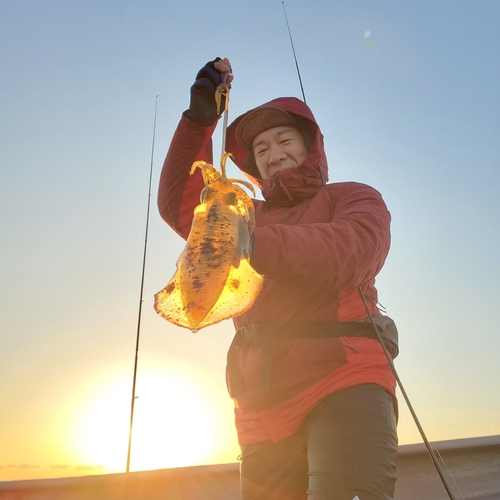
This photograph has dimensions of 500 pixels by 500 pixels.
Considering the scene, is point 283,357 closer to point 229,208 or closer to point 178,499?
point 229,208

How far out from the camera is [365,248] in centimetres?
157

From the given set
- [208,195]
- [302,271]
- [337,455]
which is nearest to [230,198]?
[208,195]

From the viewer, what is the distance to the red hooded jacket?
1431mm

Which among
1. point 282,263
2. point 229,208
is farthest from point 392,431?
point 229,208

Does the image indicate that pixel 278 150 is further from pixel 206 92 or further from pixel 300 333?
pixel 300 333

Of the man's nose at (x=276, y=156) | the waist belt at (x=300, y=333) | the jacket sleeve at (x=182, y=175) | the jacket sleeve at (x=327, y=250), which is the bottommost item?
the waist belt at (x=300, y=333)

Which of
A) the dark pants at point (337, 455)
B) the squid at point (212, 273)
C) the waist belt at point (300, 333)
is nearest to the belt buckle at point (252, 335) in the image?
the waist belt at point (300, 333)

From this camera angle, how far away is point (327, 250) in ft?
4.76

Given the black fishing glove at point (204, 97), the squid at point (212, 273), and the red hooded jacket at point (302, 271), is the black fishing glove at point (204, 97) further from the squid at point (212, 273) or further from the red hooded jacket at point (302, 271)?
the squid at point (212, 273)

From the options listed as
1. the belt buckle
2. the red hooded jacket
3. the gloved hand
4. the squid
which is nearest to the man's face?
the red hooded jacket

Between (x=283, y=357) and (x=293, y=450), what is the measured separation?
1.29 feet

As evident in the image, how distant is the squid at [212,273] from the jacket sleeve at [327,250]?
0.64 feet

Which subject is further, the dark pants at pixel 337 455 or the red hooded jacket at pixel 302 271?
the dark pants at pixel 337 455

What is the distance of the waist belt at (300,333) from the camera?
6.07 feet
